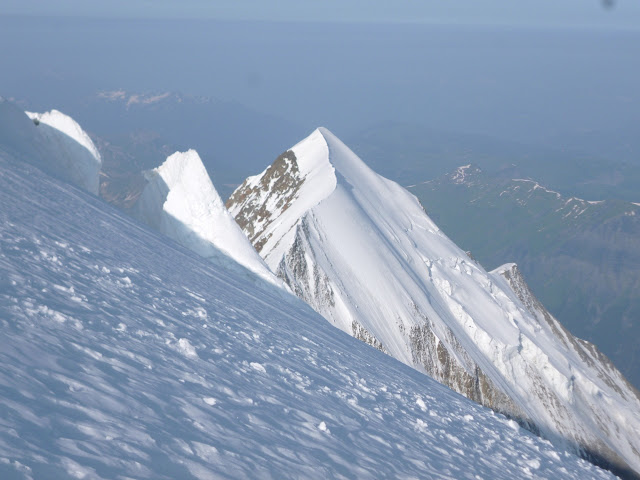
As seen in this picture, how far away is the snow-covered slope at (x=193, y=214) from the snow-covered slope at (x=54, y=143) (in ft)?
12.9

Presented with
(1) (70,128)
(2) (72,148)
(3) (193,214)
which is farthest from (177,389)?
(1) (70,128)

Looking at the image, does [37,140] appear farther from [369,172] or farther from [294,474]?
[369,172]

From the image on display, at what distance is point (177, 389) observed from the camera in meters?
8.39

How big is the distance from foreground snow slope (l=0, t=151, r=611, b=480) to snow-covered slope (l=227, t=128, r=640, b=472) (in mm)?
26309

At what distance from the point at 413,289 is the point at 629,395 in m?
49.7

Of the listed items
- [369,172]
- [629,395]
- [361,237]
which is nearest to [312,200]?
[361,237]

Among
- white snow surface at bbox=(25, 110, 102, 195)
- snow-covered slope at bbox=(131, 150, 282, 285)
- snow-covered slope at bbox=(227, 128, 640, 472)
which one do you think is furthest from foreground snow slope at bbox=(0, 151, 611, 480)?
snow-covered slope at bbox=(227, 128, 640, 472)

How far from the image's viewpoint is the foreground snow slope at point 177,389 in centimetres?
625

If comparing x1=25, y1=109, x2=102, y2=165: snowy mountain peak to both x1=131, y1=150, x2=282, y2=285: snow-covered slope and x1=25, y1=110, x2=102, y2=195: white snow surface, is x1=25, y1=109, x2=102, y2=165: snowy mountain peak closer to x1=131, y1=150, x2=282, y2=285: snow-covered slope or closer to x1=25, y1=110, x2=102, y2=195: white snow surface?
x1=25, y1=110, x2=102, y2=195: white snow surface

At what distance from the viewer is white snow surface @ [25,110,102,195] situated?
2930 centimetres

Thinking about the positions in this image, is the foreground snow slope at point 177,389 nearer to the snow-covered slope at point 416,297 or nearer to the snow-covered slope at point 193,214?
the snow-covered slope at point 193,214

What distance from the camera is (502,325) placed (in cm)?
6359

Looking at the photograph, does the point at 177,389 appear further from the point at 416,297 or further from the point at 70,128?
the point at 416,297

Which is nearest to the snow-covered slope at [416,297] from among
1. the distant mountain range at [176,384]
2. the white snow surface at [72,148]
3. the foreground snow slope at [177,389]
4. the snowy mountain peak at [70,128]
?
the white snow surface at [72,148]
